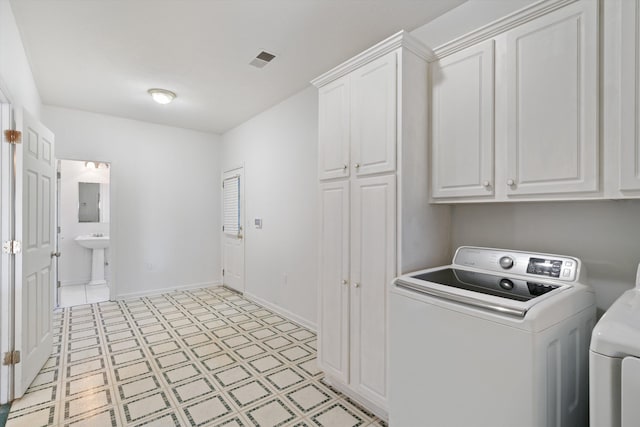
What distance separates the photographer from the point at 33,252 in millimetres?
2486

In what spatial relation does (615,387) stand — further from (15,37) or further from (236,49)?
(15,37)

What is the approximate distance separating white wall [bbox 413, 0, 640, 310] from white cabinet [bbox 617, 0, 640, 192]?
0.30 feet

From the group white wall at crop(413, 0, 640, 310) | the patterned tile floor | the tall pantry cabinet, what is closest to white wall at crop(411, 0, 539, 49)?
white wall at crop(413, 0, 640, 310)

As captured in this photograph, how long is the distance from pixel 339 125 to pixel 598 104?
1399mm

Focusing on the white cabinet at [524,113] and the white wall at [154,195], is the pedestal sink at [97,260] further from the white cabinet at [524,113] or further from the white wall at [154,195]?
the white cabinet at [524,113]

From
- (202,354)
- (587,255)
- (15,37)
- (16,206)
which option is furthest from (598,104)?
(15,37)

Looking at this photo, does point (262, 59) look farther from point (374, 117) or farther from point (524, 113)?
point (524, 113)

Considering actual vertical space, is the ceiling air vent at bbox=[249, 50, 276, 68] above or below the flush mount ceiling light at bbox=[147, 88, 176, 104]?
above

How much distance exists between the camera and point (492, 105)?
165 cm

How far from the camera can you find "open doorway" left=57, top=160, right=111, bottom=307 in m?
5.37

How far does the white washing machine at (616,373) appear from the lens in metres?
0.87

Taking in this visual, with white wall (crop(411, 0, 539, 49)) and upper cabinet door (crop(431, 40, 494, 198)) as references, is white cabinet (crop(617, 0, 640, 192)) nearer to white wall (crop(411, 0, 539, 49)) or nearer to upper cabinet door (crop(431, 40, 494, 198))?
upper cabinet door (crop(431, 40, 494, 198))

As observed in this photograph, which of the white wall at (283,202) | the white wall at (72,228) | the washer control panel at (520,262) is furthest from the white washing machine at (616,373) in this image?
the white wall at (72,228)

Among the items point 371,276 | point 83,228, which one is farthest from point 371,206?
point 83,228
